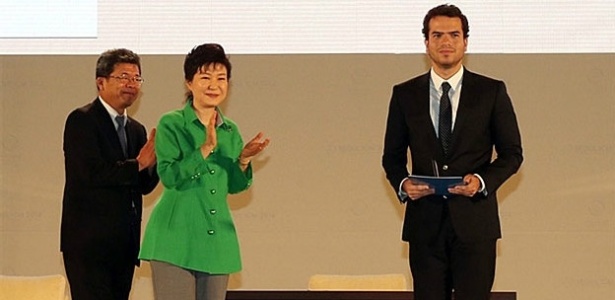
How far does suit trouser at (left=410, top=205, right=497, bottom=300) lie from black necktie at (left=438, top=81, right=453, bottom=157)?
21 cm

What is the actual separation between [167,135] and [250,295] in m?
0.71

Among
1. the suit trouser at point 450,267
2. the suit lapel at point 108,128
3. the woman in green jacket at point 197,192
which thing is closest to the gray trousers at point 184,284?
the woman in green jacket at point 197,192

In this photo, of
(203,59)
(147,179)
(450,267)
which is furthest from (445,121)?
(147,179)

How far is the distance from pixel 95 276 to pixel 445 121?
1.43m

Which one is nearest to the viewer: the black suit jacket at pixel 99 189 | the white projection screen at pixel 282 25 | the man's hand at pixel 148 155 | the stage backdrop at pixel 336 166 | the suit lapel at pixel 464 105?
the suit lapel at pixel 464 105

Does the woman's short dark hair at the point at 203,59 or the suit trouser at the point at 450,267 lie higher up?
the woman's short dark hair at the point at 203,59

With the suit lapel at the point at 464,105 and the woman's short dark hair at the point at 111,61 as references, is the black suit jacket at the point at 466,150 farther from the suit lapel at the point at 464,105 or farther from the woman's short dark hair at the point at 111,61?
the woman's short dark hair at the point at 111,61

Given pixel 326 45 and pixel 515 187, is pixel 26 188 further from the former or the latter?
pixel 515 187

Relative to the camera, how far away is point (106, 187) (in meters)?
3.90

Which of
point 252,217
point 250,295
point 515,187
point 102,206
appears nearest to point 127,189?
point 102,206

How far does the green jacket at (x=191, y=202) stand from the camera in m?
3.31

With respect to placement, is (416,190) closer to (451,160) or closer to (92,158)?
(451,160)

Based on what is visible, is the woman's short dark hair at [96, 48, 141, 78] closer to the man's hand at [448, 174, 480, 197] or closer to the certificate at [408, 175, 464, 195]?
the certificate at [408, 175, 464, 195]

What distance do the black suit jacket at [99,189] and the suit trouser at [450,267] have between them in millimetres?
1146
